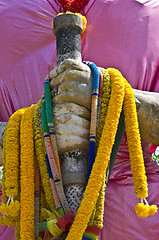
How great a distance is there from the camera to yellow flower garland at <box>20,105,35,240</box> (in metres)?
1.39

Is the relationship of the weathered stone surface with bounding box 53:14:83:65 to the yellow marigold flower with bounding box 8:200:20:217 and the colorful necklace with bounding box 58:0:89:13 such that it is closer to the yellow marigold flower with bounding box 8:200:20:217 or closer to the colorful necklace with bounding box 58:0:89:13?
the yellow marigold flower with bounding box 8:200:20:217

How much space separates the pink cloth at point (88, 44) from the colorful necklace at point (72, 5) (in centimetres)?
4

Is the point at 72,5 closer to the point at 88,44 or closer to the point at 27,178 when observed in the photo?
the point at 88,44

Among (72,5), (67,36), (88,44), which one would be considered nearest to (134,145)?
(67,36)

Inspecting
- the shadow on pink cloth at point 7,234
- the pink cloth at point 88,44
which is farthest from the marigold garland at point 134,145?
the shadow on pink cloth at point 7,234

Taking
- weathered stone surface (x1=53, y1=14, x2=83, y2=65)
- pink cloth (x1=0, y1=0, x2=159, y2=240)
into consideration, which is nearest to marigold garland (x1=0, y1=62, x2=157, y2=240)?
weathered stone surface (x1=53, y1=14, x2=83, y2=65)

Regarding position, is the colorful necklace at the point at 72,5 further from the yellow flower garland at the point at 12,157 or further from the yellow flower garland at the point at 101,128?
the yellow flower garland at the point at 12,157

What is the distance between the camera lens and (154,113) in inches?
64.1

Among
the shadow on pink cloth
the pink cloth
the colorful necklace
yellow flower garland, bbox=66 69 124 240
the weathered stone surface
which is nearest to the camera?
yellow flower garland, bbox=66 69 124 240

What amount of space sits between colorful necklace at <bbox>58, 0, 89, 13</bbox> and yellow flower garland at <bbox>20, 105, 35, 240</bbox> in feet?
3.16

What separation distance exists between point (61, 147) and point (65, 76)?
29cm

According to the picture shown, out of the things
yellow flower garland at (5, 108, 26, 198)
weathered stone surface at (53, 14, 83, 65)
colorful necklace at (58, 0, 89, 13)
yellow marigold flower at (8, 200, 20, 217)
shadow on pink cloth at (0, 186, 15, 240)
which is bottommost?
shadow on pink cloth at (0, 186, 15, 240)

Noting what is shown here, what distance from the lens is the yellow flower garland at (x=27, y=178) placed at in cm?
139

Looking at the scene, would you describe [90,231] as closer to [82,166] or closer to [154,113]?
[82,166]
